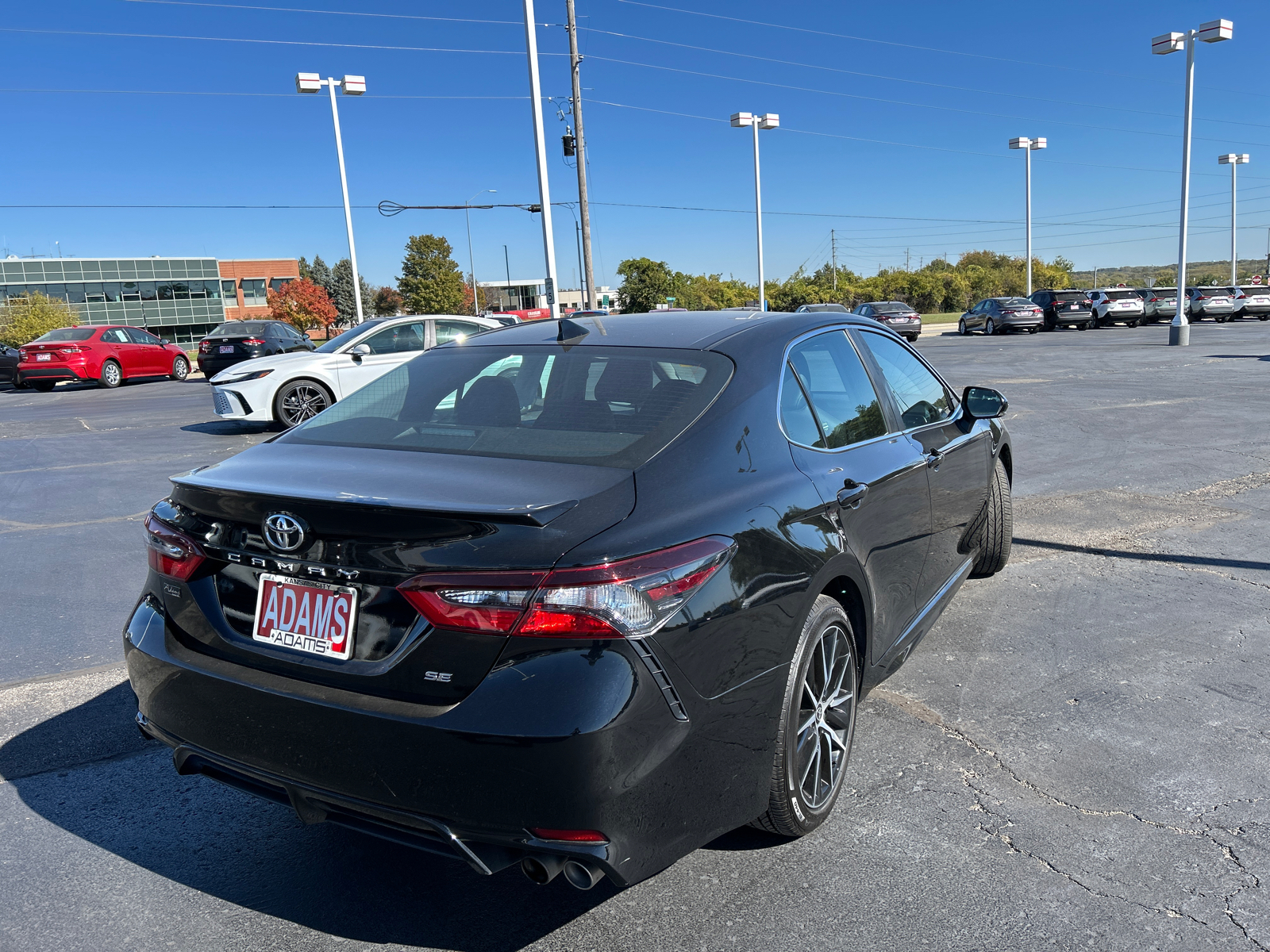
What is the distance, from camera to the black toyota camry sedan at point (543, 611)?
2.11 m

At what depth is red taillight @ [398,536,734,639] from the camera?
6.89 feet

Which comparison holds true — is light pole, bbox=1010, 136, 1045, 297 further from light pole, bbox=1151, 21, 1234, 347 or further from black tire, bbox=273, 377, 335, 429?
black tire, bbox=273, 377, 335, 429

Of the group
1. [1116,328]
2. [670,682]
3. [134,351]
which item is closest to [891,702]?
[670,682]

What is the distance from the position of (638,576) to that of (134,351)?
86.3 ft

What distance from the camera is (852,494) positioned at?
3.10 metres

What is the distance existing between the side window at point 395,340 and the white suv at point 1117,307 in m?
34.7

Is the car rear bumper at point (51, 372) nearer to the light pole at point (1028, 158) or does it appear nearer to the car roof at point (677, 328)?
the car roof at point (677, 328)

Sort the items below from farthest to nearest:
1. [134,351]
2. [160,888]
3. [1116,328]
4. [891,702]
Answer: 1. [1116,328]
2. [134,351]
3. [891,702]
4. [160,888]

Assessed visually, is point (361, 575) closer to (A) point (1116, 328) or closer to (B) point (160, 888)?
(B) point (160, 888)

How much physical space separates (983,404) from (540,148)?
1828 cm

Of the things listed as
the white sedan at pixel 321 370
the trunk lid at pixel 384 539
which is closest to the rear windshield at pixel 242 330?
the white sedan at pixel 321 370

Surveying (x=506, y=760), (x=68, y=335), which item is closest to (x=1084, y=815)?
(x=506, y=760)

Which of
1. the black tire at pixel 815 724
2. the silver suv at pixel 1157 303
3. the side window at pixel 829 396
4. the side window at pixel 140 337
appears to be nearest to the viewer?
the black tire at pixel 815 724

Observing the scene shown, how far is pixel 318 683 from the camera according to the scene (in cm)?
233
